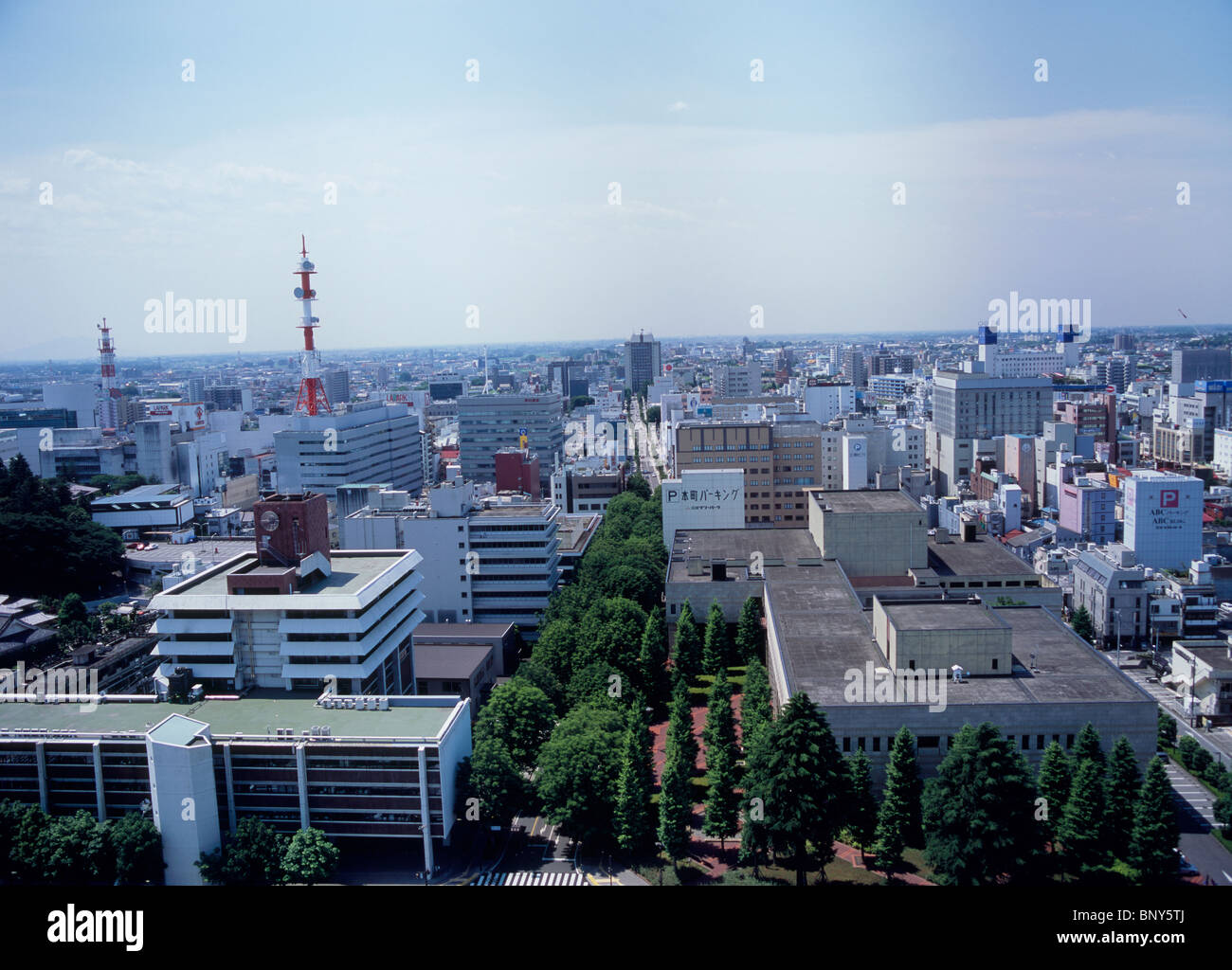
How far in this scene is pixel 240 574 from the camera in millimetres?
7910

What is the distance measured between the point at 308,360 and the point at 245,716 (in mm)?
14692

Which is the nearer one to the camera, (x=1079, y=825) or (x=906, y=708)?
(x=1079, y=825)

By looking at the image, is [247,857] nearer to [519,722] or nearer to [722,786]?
[519,722]

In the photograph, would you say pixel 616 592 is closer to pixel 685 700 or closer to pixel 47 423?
pixel 685 700

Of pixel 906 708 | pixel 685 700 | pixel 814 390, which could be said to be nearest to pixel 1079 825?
pixel 906 708

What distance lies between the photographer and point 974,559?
12266 mm

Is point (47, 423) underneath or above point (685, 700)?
above

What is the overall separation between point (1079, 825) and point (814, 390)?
2334 centimetres

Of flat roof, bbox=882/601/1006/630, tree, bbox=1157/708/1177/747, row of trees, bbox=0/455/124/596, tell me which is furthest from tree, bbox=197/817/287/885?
row of trees, bbox=0/455/124/596

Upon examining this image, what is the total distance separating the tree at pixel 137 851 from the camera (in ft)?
20.2

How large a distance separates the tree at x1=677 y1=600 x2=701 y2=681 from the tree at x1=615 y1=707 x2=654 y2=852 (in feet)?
10.6

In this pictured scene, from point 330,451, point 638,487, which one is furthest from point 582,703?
point 330,451

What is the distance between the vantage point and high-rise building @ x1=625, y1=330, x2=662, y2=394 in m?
52.1

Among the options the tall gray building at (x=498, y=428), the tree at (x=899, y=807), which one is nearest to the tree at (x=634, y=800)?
the tree at (x=899, y=807)
